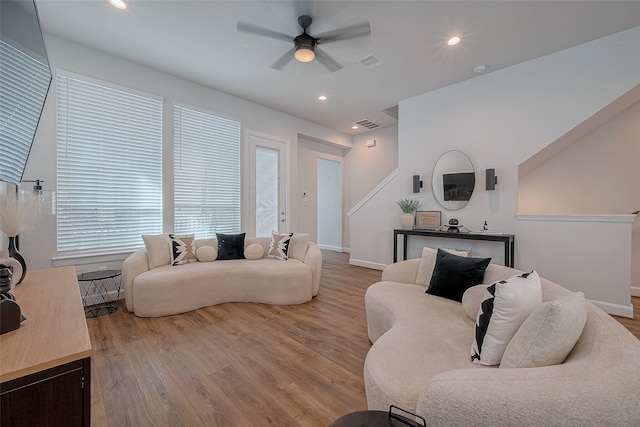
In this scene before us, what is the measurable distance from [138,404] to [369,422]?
1.56 meters

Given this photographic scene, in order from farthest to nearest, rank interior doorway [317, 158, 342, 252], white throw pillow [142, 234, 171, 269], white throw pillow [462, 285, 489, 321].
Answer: interior doorway [317, 158, 342, 252], white throw pillow [142, 234, 171, 269], white throw pillow [462, 285, 489, 321]

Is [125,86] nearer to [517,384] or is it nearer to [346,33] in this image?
[346,33]

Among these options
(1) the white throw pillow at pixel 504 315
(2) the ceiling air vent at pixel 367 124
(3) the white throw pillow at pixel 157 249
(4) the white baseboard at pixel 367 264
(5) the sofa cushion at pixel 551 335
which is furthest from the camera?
(2) the ceiling air vent at pixel 367 124

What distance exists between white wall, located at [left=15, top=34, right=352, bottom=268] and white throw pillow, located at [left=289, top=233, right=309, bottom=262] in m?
1.37

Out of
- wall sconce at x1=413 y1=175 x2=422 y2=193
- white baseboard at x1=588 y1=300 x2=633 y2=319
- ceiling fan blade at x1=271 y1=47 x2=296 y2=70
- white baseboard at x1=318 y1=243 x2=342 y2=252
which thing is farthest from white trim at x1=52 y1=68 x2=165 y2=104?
white baseboard at x1=588 y1=300 x2=633 y2=319

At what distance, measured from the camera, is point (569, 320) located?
952 mm

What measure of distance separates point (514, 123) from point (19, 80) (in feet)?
16.3

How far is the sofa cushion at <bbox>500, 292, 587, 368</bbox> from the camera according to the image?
0.94 meters

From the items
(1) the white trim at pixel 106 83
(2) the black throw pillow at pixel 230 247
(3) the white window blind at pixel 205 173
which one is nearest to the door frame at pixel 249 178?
(3) the white window blind at pixel 205 173

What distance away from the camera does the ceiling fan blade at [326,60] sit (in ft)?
8.27

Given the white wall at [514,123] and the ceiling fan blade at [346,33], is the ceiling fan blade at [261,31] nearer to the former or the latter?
the ceiling fan blade at [346,33]

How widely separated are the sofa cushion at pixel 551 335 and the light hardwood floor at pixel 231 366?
1.00 metres

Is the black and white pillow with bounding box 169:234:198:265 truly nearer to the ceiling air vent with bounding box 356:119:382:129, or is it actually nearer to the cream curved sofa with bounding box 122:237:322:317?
the cream curved sofa with bounding box 122:237:322:317

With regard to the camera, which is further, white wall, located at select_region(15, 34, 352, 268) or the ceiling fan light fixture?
white wall, located at select_region(15, 34, 352, 268)
